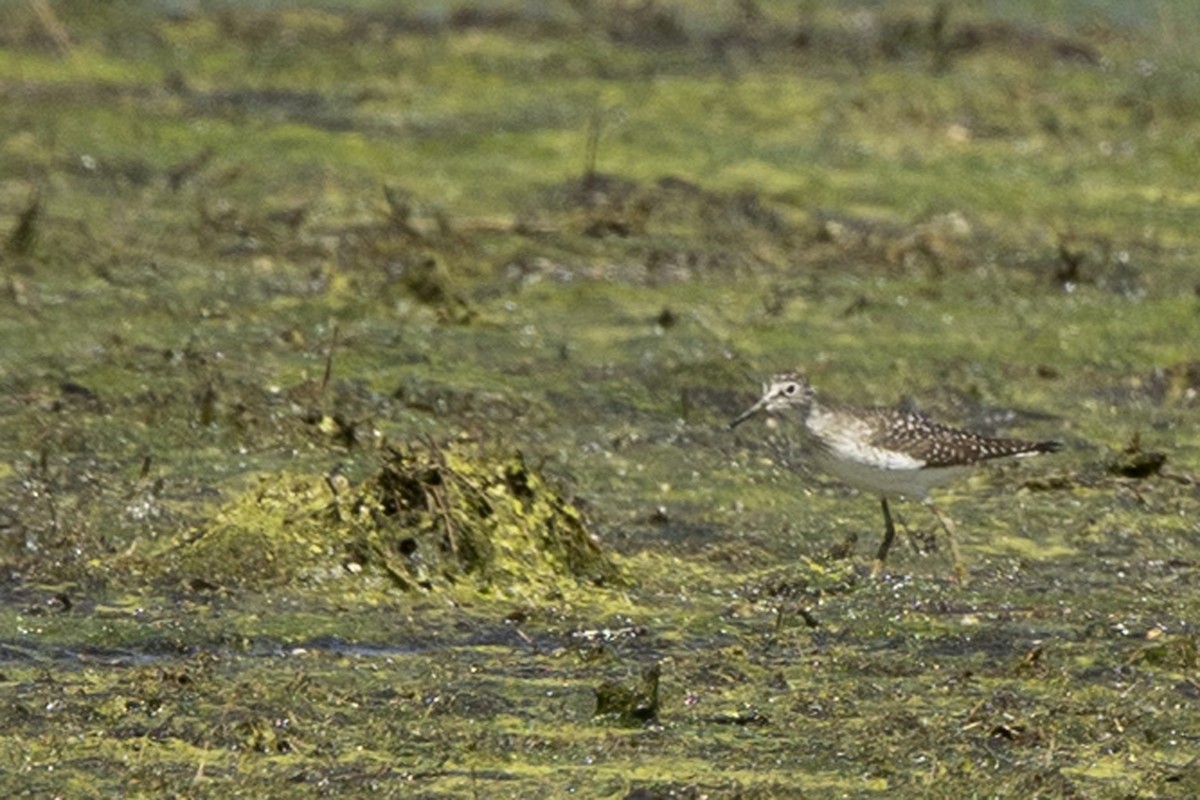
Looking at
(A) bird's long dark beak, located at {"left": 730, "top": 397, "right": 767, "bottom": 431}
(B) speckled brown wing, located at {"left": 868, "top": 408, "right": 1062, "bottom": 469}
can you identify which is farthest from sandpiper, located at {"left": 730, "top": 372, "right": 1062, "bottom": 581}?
(A) bird's long dark beak, located at {"left": 730, "top": 397, "right": 767, "bottom": 431}

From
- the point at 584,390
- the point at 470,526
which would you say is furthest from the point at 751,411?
the point at 470,526

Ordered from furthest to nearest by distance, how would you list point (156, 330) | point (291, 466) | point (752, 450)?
point (156, 330) < point (752, 450) < point (291, 466)

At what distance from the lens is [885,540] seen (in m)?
10.3

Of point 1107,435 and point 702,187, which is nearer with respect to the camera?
point 1107,435

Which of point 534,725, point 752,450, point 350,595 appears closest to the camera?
point 534,725

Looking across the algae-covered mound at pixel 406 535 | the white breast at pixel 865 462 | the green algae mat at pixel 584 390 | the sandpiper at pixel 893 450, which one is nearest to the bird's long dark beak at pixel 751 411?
the green algae mat at pixel 584 390

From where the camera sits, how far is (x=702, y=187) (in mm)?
16094

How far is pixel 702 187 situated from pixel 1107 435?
4.45 m

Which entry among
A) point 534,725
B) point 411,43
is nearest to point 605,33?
point 411,43

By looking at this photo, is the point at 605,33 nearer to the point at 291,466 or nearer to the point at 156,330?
the point at 156,330

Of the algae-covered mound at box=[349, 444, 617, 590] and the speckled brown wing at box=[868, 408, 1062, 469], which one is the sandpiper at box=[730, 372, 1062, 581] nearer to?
the speckled brown wing at box=[868, 408, 1062, 469]

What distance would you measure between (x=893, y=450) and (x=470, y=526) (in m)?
1.79

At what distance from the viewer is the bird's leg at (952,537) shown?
32.8ft

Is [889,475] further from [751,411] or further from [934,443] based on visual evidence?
[751,411]
